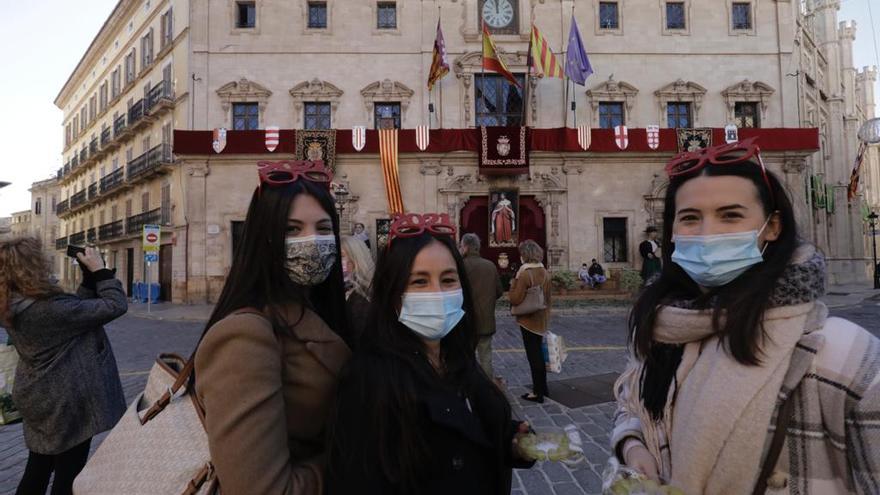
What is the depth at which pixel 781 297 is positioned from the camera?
1313 mm

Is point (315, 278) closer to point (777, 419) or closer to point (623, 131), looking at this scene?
point (777, 419)

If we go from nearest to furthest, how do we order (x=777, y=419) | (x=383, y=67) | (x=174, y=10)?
(x=777, y=419)
(x=383, y=67)
(x=174, y=10)

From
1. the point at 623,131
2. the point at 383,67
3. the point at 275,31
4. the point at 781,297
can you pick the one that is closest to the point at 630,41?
the point at 623,131

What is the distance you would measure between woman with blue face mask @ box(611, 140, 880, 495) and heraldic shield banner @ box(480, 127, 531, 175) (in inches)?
Answer: 707

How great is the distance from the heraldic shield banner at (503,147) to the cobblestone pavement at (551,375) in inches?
271

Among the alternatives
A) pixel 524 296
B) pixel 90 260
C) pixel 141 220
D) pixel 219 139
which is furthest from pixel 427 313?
pixel 141 220

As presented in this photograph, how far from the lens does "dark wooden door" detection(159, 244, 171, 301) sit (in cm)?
2328

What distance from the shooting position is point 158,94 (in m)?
24.0

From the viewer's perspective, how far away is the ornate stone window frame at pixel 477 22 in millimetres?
21031

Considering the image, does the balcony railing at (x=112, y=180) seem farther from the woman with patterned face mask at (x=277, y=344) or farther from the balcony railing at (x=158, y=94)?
the woman with patterned face mask at (x=277, y=344)

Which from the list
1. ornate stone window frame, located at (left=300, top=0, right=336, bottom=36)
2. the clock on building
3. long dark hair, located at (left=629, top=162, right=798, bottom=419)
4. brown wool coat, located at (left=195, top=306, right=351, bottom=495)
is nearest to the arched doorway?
the clock on building

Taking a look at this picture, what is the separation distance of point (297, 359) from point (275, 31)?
909 inches

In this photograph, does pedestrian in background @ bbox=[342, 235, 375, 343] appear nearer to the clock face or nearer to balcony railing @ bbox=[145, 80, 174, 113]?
the clock face

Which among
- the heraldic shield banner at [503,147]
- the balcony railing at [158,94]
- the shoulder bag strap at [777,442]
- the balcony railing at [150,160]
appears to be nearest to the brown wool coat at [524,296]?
the shoulder bag strap at [777,442]
